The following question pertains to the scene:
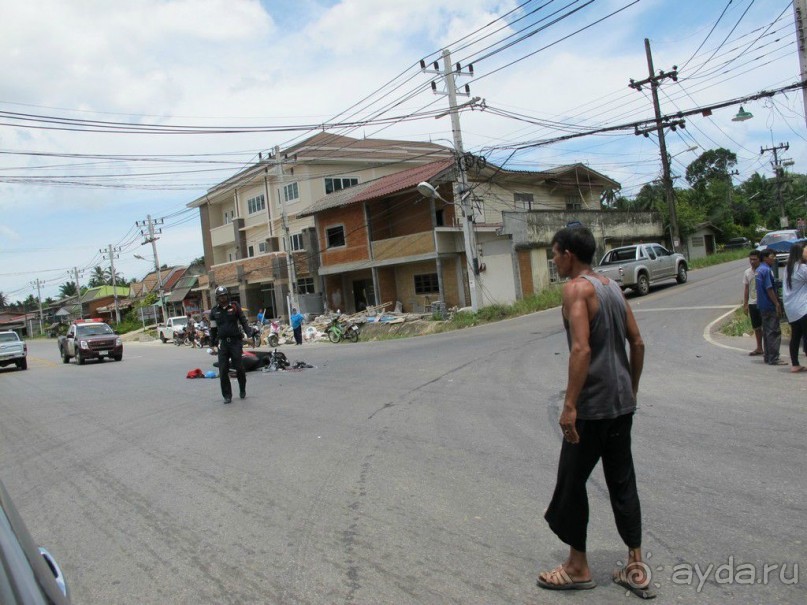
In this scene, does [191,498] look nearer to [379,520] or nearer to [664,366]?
[379,520]

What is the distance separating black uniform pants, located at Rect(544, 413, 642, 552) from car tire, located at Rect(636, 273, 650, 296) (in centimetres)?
2138

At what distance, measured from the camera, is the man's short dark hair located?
3447 mm

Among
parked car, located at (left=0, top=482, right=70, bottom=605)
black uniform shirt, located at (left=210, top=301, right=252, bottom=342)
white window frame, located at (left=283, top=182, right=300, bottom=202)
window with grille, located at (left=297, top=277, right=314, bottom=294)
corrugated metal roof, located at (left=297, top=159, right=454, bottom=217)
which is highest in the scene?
white window frame, located at (left=283, top=182, right=300, bottom=202)

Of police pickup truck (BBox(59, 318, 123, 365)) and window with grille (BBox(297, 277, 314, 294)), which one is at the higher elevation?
window with grille (BBox(297, 277, 314, 294))

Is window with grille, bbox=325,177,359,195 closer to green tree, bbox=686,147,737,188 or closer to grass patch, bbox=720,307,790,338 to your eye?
grass patch, bbox=720,307,790,338

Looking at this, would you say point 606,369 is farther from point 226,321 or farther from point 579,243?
point 226,321

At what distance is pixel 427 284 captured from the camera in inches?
1272

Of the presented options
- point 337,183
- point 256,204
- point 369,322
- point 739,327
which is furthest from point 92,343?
point 739,327

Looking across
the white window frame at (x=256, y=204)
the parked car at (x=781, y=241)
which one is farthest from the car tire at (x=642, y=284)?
the white window frame at (x=256, y=204)

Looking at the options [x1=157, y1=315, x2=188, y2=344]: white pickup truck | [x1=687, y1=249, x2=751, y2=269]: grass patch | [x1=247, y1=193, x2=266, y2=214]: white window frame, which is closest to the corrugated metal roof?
[x1=247, y1=193, x2=266, y2=214]: white window frame

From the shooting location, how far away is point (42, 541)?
15.2ft

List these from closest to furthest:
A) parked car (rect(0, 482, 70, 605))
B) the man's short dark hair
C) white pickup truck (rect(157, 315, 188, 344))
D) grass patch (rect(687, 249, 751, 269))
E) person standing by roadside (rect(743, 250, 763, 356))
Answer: parked car (rect(0, 482, 70, 605)) < the man's short dark hair < person standing by roadside (rect(743, 250, 763, 356)) < grass patch (rect(687, 249, 751, 269)) < white pickup truck (rect(157, 315, 188, 344))
